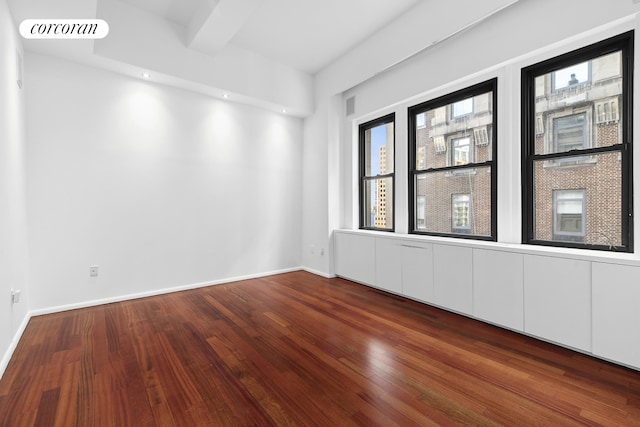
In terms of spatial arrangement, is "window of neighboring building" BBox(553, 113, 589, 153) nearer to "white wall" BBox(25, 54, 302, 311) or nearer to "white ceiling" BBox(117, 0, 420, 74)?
"white ceiling" BBox(117, 0, 420, 74)

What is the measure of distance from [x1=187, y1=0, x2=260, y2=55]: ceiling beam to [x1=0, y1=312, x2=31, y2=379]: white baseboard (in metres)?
3.58

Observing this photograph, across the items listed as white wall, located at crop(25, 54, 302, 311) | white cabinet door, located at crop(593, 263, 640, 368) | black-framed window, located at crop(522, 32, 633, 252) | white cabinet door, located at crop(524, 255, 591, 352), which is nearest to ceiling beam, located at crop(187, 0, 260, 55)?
white wall, located at crop(25, 54, 302, 311)

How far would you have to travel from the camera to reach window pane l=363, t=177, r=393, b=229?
179 inches

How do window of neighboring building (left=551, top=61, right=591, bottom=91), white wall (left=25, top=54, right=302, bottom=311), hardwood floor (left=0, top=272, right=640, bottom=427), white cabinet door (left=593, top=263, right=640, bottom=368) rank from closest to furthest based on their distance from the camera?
hardwood floor (left=0, top=272, right=640, bottom=427) < white cabinet door (left=593, top=263, right=640, bottom=368) < window of neighboring building (left=551, top=61, right=591, bottom=91) < white wall (left=25, top=54, right=302, bottom=311)

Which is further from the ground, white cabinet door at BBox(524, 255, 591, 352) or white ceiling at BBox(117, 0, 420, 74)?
white ceiling at BBox(117, 0, 420, 74)

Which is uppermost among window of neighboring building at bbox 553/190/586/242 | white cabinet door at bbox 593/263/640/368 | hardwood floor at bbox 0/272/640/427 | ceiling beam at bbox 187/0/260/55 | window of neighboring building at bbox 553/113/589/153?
ceiling beam at bbox 187/0/260/55

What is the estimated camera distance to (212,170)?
448cm

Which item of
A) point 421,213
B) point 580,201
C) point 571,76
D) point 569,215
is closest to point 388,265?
point 421,213

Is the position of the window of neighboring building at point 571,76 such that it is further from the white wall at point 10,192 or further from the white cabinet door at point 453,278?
the white wall at point 10,192

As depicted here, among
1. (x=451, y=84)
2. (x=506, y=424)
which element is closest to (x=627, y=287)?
(x=506, y=424)

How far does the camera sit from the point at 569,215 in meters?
2.74

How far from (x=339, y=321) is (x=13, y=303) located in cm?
291

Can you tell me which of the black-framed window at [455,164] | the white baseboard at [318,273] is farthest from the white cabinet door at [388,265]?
the white baseboard at [318,273]

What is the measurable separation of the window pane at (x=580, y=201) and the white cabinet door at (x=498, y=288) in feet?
1.60
